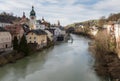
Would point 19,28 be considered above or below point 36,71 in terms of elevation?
above

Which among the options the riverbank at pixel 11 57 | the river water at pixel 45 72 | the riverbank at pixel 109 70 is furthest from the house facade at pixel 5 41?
the riverbank at pixel 109 70

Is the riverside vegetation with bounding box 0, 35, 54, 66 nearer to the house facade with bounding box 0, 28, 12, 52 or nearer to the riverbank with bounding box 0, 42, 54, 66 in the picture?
the riverbank with bounding box 0, 42, 54, 66

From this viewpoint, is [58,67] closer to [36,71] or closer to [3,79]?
[36,71]

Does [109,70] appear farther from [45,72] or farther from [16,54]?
[16,54]

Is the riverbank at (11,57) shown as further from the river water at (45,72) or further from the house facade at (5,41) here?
the house facade at (5,41)

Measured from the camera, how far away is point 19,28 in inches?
1372

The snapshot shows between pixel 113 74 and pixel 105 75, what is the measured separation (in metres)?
0.90

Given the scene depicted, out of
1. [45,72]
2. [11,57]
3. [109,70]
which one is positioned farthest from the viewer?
[11,57]

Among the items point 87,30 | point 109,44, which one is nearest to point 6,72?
point 109,44

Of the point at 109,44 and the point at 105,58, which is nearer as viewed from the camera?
the point at 105,58

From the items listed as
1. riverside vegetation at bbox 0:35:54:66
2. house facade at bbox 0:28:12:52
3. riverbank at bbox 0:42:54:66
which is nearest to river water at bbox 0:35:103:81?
riverbank at bbox 0:42:54:66

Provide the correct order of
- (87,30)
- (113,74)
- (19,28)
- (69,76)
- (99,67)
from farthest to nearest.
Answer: (87,30)
(19,28)
(99,67)
(69,76)
(113,74)

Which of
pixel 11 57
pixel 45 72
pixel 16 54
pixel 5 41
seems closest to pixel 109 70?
pixel 45 72

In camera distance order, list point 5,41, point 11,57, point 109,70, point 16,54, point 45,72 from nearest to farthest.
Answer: point 109,70 → point 45,72 → point 11,57 → point 16,54 → point 5,41
